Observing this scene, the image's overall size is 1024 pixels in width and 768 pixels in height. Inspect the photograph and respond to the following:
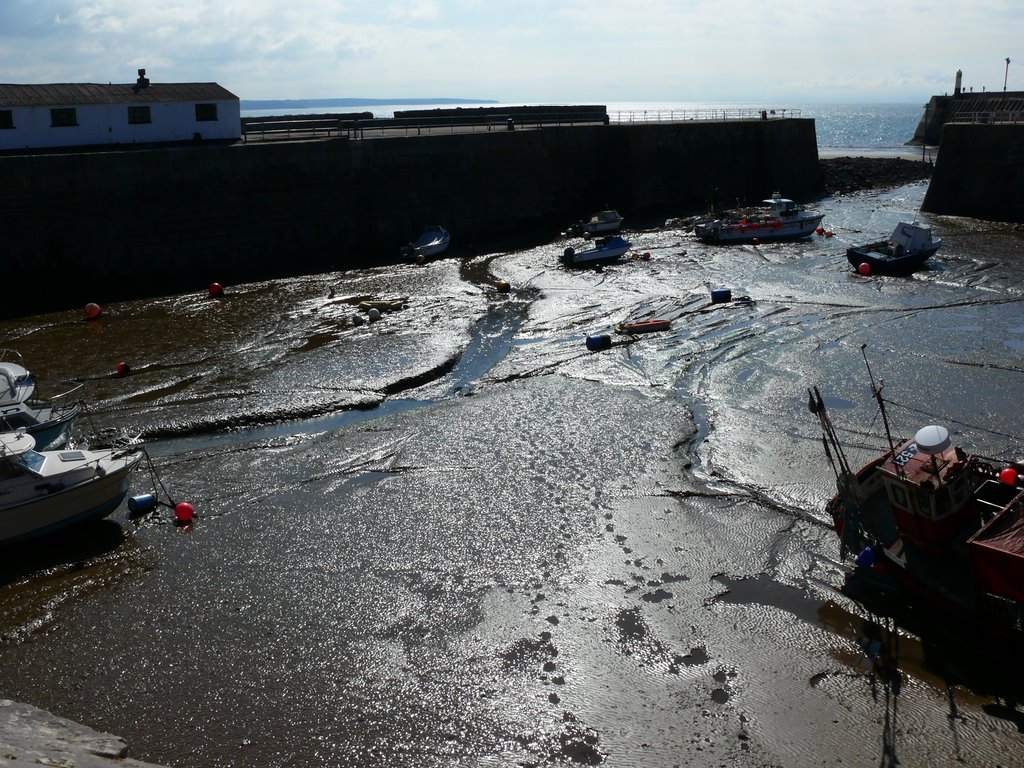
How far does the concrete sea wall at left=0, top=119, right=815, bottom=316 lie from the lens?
2533 centimetres

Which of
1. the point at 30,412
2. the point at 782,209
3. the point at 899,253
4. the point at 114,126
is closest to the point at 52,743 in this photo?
the point at 30,412

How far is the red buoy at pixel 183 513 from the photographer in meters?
12.9

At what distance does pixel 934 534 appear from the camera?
1083 cm

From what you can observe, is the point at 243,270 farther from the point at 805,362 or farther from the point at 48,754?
the point at 48,754

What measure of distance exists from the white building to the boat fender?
26188 millimetres

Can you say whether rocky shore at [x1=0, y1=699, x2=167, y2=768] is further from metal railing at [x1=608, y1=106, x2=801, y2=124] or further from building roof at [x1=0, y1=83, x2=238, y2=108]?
metal railing at [x1=608, y1=106, x2=801, y2=124]

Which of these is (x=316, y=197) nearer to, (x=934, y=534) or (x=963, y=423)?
(x=963, y=423)

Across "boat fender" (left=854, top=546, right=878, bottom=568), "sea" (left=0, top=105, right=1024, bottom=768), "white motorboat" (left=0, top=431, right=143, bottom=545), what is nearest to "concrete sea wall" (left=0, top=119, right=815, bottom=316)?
"sea" (left=0, top=105, right=1024, bottom=768)

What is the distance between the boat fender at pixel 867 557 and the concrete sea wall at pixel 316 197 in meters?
21.2

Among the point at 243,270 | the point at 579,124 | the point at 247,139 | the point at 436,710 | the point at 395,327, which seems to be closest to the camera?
the point at 436,710

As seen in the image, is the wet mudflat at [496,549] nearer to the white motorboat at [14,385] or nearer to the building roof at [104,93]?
the white motorboat at [14,385]

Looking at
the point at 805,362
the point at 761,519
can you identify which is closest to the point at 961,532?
the point at 761,519

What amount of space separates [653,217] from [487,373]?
21107 mm

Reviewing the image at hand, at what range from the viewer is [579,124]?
41500 millimetres
